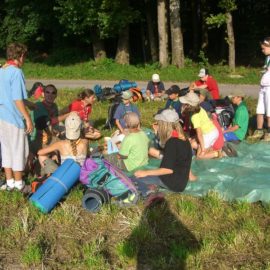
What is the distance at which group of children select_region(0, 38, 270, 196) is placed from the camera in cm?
590

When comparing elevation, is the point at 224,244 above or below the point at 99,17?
below

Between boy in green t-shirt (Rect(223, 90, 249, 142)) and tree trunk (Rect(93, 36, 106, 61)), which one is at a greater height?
tree trunk (Rect(93, 36, 106, 61))

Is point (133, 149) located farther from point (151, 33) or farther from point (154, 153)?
point (151, 33)

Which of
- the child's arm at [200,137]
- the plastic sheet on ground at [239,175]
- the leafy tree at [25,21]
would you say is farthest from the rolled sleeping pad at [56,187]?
the leafy tree at [25,21]

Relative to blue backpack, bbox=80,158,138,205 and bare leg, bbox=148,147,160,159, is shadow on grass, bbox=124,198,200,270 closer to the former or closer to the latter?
blue backpack, bbox=80,158,138,205

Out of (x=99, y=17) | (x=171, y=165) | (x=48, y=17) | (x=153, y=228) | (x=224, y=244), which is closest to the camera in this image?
(x=224, y=244)

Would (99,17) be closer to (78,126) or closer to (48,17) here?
(48,17)

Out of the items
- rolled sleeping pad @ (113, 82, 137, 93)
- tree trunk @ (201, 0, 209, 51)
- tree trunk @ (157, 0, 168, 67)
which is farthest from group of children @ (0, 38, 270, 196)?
tree trunk @ (201, 0, 209, 51)

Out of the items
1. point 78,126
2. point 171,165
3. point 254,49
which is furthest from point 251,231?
point 254,49

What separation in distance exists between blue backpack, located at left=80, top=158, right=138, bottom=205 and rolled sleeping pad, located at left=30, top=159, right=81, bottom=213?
0.12 metres

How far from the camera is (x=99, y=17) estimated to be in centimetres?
2402

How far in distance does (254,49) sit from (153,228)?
2389cm

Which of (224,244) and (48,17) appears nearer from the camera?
(224,244)

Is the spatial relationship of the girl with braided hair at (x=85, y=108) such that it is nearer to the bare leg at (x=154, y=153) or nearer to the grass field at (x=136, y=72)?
the bare leg at (x=154, y=153)
